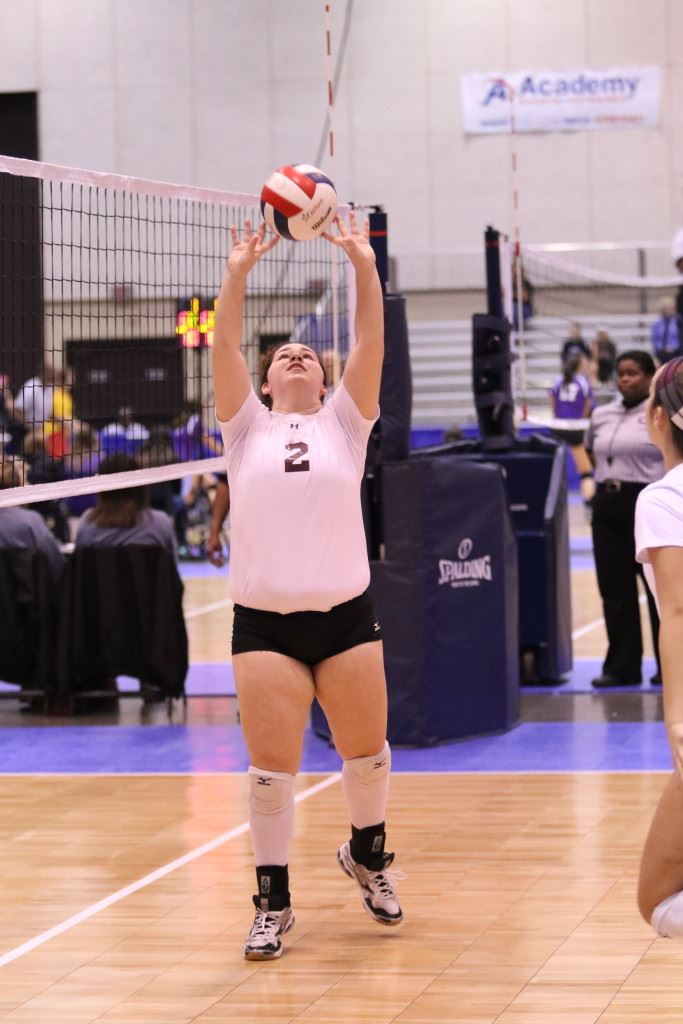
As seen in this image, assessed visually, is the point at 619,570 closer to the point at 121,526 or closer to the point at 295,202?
the point at 121,526

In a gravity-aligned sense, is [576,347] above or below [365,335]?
above

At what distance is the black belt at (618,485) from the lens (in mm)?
8672

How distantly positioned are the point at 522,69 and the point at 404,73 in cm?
161

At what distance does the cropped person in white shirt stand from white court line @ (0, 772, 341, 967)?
664mm

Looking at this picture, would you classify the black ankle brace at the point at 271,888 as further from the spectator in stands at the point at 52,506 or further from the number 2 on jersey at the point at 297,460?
the spectator in stands at the point at 52,506

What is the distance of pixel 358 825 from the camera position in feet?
15.9

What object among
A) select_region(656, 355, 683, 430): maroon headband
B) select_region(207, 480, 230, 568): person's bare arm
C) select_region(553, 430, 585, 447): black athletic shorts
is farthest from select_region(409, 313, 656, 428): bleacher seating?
select_region(656, 355, 683, 430): maroon headband

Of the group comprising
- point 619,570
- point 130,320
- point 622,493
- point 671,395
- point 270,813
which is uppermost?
point 130,320

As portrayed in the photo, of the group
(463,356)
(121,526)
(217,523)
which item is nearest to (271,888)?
(217,523)

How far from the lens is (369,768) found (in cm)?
474

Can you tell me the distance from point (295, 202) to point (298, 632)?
121cm

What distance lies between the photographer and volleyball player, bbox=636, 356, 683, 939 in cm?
281

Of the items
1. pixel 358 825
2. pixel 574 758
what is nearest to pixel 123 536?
pixel 574 758

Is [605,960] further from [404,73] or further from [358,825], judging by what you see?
[404,73]
